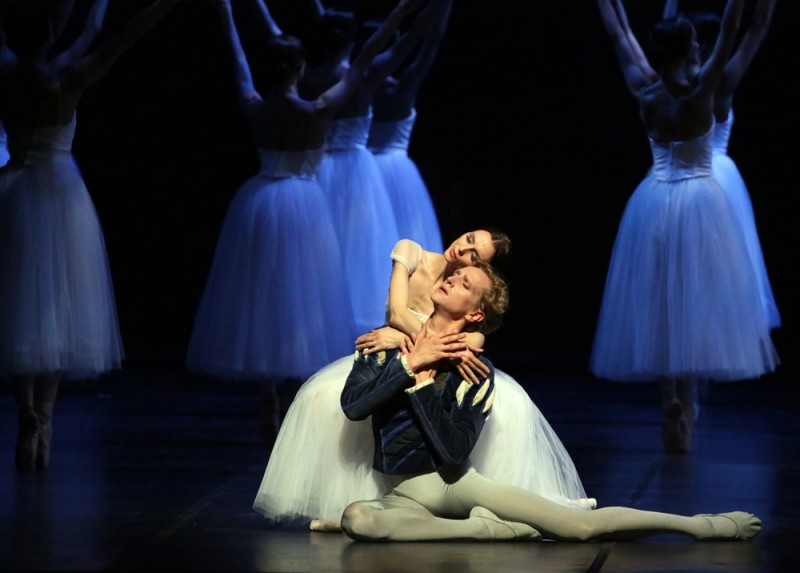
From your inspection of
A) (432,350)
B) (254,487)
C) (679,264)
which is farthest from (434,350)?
(679,264)

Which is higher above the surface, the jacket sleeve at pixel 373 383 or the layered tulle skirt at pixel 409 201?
the jacket sleeve at pixel 373 383

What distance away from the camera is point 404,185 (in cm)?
690

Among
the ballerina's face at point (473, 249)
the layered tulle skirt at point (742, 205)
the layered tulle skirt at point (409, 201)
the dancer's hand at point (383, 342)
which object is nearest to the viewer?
the dancer's hand at point (383, 342)

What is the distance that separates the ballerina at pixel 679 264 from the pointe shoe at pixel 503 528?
1.85m

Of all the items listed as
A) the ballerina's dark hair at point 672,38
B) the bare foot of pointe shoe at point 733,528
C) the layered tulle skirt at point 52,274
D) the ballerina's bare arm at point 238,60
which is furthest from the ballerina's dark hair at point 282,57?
the bare foot of pointe shoe at point 733,528

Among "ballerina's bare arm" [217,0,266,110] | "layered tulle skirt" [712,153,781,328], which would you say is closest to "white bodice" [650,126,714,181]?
"layered tulle skirt" [712,153,781,328]

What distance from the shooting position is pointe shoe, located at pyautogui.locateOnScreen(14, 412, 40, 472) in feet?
14.8

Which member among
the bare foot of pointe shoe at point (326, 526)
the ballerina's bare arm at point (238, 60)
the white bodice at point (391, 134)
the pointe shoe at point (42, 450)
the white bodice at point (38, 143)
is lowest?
the pointe shoe at point (42, 450)

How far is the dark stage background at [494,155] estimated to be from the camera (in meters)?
7.99

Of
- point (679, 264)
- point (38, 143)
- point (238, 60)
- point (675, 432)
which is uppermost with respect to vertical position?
point (238, 60)

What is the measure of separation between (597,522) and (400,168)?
371 cm

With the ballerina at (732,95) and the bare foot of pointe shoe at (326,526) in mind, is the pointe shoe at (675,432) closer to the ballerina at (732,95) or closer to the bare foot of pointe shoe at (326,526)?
the ballerina at (732,95)

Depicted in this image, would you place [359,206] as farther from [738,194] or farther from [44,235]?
[44,235]

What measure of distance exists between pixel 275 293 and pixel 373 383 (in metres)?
2.08
